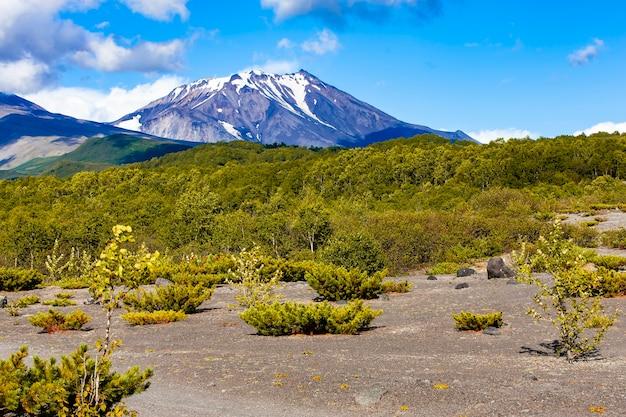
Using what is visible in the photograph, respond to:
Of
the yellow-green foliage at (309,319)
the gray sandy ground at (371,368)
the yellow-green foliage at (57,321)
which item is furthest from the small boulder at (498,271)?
the yellow-green foliage at (57,321)

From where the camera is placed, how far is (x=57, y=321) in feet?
51.2

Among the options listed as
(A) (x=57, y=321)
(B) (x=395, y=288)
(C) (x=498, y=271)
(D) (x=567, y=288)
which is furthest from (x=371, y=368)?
(C) (x=498, y=271)

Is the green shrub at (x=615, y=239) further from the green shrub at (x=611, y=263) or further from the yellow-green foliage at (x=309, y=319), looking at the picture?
the yellow-green foliage at (x=309, y=319)

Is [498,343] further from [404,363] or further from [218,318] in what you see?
[218,318]

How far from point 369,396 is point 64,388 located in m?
4.22

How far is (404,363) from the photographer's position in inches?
404

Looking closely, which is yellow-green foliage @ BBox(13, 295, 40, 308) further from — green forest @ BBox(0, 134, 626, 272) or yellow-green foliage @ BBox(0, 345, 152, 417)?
yellow-green foliage @ BBox(0, 345, 152, 417)

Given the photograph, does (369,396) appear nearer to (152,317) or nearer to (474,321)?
(474,321)

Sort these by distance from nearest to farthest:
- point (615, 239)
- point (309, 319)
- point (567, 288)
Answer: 1. point (567, 288)
2. point (309, 319)
3. point (615, 239)

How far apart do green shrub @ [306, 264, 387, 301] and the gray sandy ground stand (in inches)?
112

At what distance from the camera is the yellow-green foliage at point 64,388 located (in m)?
5.29

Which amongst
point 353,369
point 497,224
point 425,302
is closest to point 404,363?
point 353,369

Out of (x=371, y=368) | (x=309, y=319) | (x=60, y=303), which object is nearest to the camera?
(x=371, y=368)

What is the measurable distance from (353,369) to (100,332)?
836 centimetres
